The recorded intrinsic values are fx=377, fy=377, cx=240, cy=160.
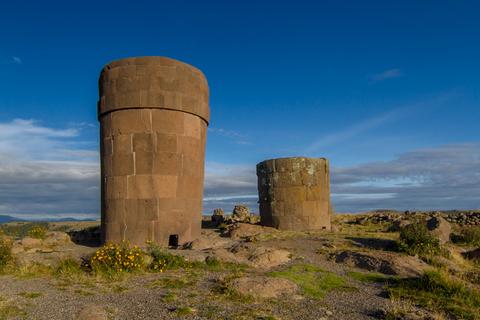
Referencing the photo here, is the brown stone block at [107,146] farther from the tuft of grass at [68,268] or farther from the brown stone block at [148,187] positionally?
the tuft of grass at [68,268]

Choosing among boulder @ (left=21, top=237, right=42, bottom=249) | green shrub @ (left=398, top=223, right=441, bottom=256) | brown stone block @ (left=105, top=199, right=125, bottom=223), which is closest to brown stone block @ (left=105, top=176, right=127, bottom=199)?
brown stone block @ (left=105, top=199, right=125, bottom=223)

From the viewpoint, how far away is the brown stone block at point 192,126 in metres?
12.4

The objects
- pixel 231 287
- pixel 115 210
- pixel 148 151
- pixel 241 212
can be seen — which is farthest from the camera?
pixel 241 212

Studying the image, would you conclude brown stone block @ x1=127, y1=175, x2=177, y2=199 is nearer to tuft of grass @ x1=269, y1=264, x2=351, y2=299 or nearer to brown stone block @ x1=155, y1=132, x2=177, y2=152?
brown stone block @ x1=155, y1=132, x2=177, y2=152

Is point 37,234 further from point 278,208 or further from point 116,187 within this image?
point 278,208

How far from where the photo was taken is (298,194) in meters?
17.8

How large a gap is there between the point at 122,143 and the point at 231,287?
6.84m

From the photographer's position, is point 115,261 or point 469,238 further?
point 469,238

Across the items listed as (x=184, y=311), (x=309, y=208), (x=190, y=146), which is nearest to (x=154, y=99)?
(x=190, y=146)

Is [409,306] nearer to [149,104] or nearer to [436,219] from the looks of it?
[149,104]

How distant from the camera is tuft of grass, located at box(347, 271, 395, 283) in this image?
818 cm

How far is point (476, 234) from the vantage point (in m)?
14.5

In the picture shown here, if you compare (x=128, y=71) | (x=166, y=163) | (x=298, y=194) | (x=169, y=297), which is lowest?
(x=169, y=297)

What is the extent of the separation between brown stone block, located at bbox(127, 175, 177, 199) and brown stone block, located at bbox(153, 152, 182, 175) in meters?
0.19
